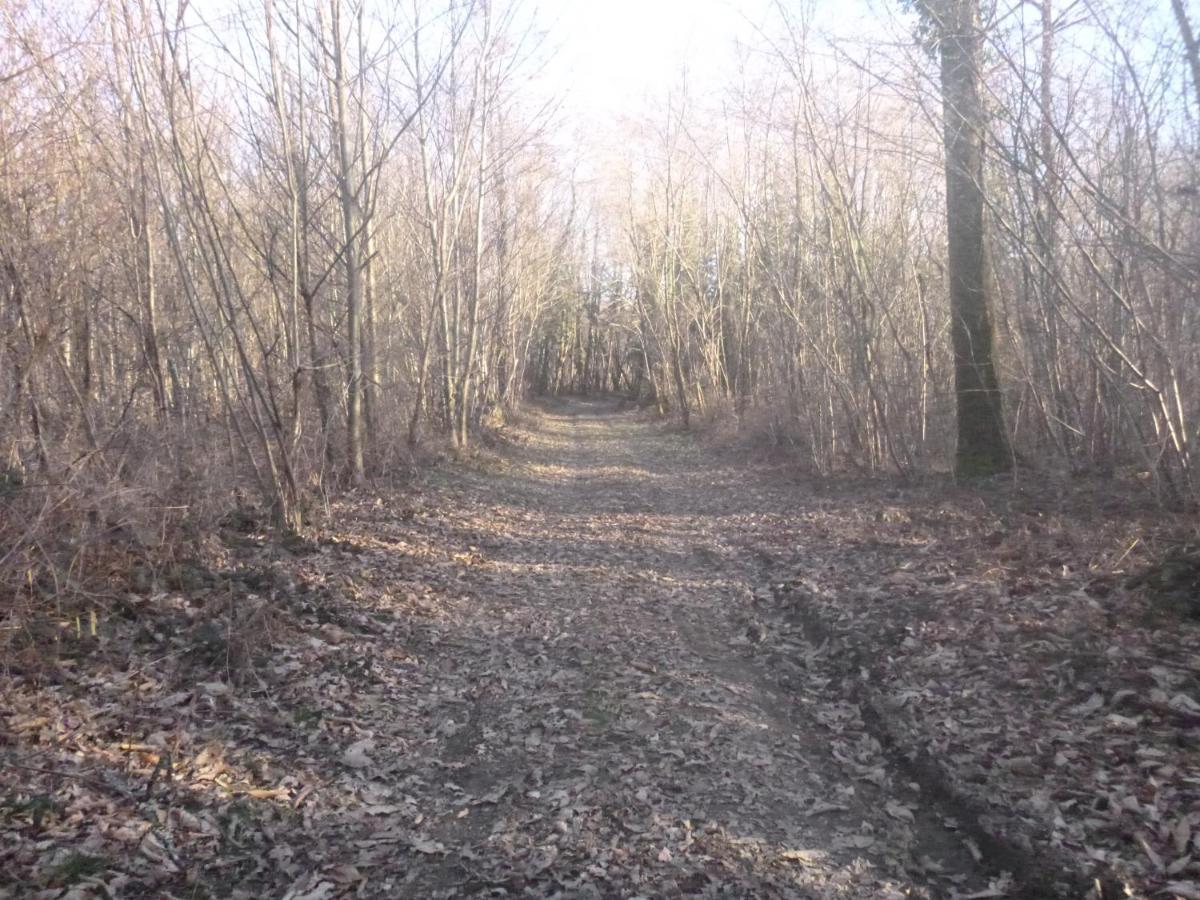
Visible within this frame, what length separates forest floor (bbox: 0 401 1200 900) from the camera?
11.9 ft

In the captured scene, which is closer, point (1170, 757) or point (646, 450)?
point (1170, 757)

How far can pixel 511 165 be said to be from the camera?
2111cm

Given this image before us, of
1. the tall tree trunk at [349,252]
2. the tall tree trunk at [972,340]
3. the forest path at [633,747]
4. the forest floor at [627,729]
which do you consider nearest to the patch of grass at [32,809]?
the forest floor at [627,729]

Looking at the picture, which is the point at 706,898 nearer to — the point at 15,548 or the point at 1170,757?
the point at 1170,757

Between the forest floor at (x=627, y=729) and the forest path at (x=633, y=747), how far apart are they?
22 mm

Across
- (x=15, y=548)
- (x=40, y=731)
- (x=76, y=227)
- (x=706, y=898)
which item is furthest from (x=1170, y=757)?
(x=76, y=227)

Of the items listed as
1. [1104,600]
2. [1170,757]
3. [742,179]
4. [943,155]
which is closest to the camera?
[1170,757]

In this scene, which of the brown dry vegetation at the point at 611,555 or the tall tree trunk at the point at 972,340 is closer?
the brown dry vegetation at the point at 611,555

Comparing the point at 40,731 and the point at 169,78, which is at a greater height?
the point at 169,78

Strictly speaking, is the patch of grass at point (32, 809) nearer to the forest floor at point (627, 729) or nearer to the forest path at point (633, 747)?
the forest floor at point (627, 729)

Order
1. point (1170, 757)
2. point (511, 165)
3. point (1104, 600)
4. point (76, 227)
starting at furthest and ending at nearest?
1. point (511, 165)
2. point (76, 227)
3. point (1104, 600)
4. point (1170, 757)

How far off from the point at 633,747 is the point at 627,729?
0.25 meters

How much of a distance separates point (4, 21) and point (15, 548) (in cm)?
476

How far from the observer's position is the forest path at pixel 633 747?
368cm
